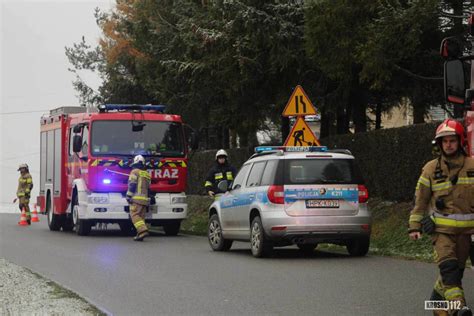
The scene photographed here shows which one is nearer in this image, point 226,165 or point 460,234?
point 460,234

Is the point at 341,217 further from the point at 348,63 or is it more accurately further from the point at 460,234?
the point at 460,234

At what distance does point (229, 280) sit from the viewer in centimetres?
1359

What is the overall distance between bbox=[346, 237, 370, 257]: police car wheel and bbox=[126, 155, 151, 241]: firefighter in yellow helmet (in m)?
6.43

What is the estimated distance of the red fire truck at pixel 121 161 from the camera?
24.2 m

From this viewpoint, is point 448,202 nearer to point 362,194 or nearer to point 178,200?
point 362,194

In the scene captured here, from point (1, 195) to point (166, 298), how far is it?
180ft

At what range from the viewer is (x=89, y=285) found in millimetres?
13164

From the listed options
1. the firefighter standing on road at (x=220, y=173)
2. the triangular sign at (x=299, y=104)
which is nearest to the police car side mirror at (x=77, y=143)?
the firefighter standing on road at (x=220, y=173)

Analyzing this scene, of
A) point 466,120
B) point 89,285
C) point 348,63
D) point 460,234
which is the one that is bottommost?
point 89,285

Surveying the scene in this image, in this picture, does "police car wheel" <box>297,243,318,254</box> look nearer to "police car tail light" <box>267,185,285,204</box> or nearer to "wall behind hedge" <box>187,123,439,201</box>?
"police car tail light" <box>267,185,285,204</box>

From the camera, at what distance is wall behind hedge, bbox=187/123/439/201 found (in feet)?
68.7

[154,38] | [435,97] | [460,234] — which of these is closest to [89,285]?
[460,234]

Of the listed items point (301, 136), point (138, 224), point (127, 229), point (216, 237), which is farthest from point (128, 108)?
point (216, 237)

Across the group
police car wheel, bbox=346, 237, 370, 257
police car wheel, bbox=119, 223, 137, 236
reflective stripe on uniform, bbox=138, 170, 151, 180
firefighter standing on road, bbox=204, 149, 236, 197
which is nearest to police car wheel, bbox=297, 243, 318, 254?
police car wheel, bbox=346, 237, 370, 257
